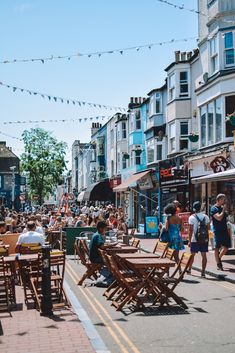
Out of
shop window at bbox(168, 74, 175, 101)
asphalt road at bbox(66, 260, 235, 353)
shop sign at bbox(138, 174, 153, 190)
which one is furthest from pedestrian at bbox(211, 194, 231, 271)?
shop sign at bbox(138, 174, 153, 190)

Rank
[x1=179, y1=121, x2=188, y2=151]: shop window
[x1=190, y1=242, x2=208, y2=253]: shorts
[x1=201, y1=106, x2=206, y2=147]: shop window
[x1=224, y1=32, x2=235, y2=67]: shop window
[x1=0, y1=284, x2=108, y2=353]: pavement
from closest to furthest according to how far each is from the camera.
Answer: [x1=0, y1=284, x2=108, y2=353]: pavement → [x1=190, y1=242, x2=208, y2=253]: shorts → [x1=224, y1=32, x2=235, y2=67]: shop window → [x1=201, y1=106, x2=206, y2=147]: shop window → [x1=179, y1=121, x2=188, y2=151]: shop window

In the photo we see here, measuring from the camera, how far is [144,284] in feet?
30.9

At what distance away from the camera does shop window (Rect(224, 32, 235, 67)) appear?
24141mm

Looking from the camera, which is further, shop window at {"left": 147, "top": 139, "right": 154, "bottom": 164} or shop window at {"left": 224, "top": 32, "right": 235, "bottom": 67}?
shop window at {"left": 147, "top": 139, "right": 154, "bottom": 164}

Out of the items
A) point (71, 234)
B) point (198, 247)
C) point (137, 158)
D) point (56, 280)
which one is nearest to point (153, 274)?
point (56, 280)

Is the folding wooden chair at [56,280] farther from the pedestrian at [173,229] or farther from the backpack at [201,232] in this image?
the backpack at [201,232]

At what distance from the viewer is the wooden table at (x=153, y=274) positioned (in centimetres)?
928

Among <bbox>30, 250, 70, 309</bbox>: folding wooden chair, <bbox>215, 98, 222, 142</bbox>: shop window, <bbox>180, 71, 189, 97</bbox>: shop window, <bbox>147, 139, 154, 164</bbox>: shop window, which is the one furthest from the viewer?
<bbox>147, 139, 154, 164</bbox>: shop window

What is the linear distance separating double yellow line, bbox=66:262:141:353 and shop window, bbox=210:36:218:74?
15.8m

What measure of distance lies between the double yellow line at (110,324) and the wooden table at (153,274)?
0.87m

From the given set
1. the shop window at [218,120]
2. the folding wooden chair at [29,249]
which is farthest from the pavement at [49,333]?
the shop window at [218,120]

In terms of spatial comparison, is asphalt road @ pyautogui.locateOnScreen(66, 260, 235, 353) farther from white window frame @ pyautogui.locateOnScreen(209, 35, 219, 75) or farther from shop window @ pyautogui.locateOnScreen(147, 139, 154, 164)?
shop window @ pyautogui.locateOnScreen(147, 139, 154, 164)

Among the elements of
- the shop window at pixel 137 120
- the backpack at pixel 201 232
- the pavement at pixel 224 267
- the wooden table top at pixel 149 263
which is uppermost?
the shop window at pixel 137 120

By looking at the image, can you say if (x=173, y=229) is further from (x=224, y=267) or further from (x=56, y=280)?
(x=56, y=280)
